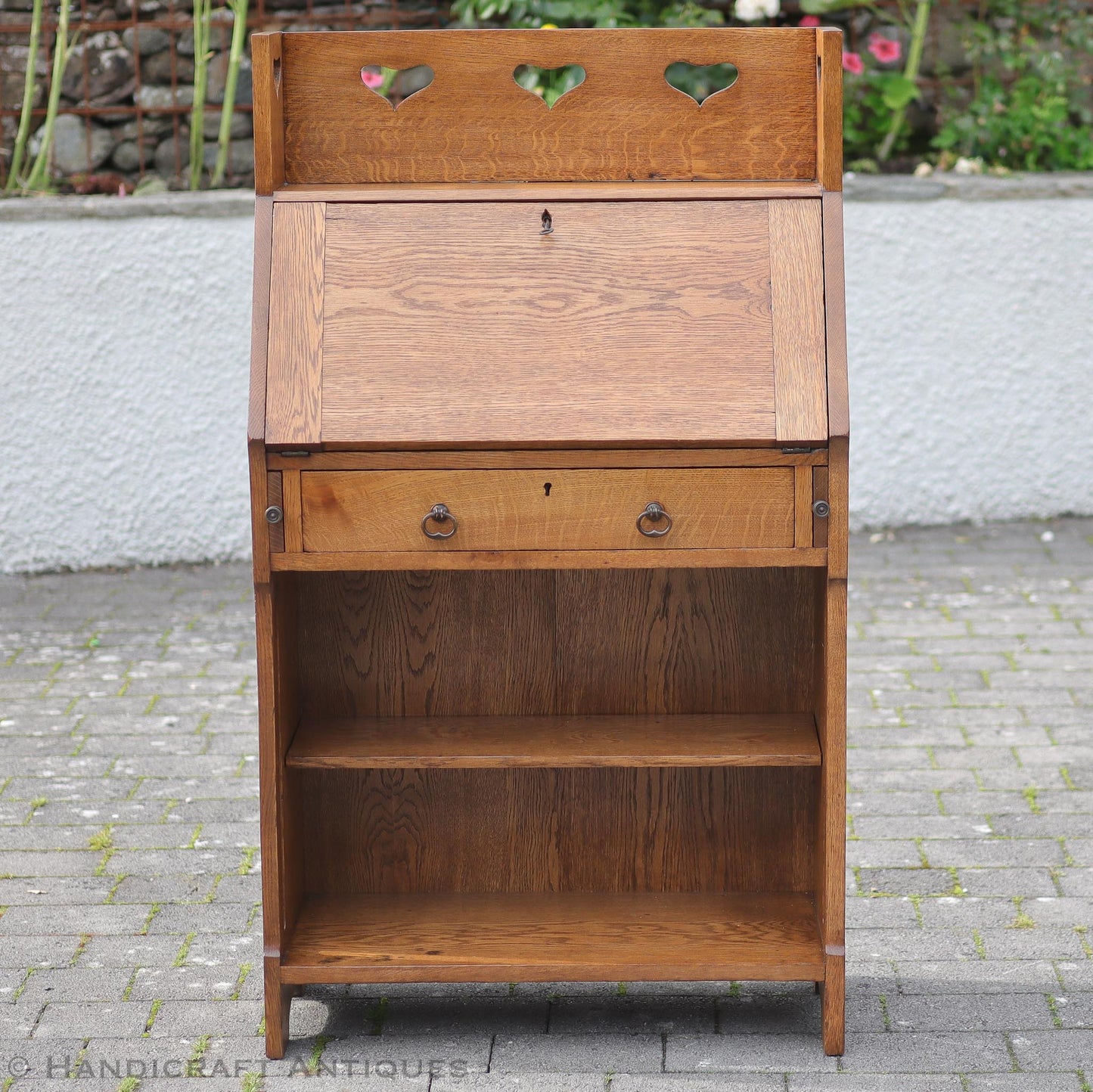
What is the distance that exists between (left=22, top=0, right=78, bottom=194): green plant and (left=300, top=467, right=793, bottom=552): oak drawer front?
424cm

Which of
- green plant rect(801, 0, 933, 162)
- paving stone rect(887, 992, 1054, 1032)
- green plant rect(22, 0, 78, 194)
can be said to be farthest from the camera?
green plant rect(801, 0, 933, 162)

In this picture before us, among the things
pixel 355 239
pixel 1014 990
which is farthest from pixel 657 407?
pixel 1014 990

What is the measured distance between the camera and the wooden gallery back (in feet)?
8.67

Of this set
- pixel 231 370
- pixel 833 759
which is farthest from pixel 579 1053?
pixel 231 370

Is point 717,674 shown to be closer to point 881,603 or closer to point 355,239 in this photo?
point 355,239

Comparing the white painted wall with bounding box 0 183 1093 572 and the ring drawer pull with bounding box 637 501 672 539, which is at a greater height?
the white painted wall with bounding box 0 183 1093 572

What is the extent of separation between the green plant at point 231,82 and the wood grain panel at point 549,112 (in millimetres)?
3624

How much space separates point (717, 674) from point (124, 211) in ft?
12.6

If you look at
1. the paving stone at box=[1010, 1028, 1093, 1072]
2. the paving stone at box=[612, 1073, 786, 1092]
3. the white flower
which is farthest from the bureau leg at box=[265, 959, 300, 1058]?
the white flower

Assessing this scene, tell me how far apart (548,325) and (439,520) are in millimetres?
389

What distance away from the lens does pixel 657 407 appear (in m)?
2.62

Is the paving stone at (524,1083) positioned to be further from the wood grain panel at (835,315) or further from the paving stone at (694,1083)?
the wood grain panel at (835,315)

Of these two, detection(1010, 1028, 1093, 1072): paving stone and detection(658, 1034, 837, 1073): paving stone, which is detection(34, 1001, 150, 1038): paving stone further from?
detection(1010, 1028, 1093, 1072): paving stone

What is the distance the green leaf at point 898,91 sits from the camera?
6.47 metres
